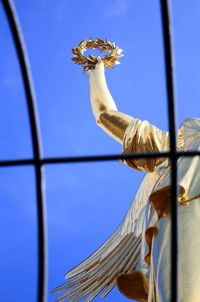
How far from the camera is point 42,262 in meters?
1.69

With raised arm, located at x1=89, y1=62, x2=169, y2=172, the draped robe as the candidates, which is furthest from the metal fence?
raised arm, located at x1=89, y1=62, x2=169, y2=172

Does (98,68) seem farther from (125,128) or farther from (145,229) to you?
(145,229)

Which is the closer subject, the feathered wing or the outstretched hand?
the feathered wing

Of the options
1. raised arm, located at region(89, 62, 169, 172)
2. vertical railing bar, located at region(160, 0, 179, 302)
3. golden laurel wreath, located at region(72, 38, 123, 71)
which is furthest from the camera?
golden laurel wreath, located at region(72, 38, 123, 71)

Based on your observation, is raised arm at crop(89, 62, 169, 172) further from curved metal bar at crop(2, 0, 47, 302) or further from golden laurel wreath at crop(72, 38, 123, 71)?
curved metal bar at crop(2, 0, 47, 302)

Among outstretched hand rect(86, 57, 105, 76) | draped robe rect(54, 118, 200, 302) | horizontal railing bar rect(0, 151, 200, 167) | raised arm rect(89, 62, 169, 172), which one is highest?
outstretched hand rect(86, 57, 105, 76)

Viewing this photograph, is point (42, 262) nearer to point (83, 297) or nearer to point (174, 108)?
point (174, 108)

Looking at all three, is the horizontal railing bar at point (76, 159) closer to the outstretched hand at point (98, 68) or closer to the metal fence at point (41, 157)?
the metal fence at point (41, 157)

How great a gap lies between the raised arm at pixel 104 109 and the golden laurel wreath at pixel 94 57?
7cm

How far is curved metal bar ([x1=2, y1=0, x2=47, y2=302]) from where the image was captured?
1626mm

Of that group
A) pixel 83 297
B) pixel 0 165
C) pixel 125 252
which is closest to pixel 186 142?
pixel 125 252

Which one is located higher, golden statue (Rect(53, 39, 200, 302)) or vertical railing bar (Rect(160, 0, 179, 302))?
golden statue (Rect(53, 39, 200, 302))

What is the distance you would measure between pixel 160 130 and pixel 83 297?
1677 mm

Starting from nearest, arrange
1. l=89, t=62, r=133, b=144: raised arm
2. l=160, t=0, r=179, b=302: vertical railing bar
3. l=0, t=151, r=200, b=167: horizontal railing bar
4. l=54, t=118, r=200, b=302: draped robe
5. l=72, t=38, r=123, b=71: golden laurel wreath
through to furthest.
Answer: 1. l=160, t=0, r=179, b=302: vertical railing bar
2. l=0, t=151, r=200, b=167: horizontal railing bar
3. l=54, t=118, r=200, b=302: draped robe
4. l=89, t=62, r=133, b=144: raised arm
5. l=72, t=38, r=123, b=71: golden laurel wreath
